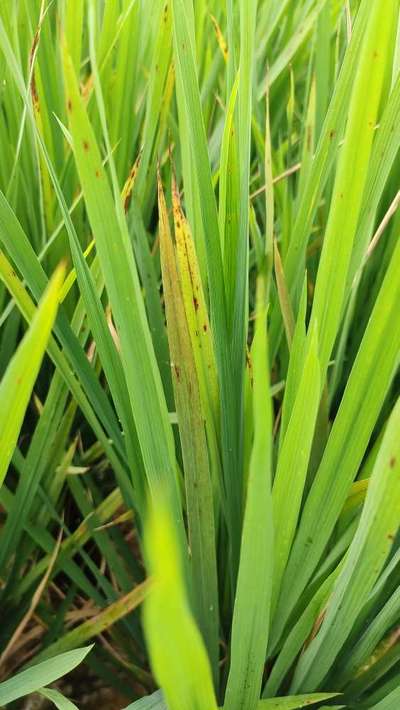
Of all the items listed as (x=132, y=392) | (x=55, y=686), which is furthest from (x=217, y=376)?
(x=55, y=686)

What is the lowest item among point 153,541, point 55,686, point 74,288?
point 55,686

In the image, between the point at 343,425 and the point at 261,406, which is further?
the point at 343,425

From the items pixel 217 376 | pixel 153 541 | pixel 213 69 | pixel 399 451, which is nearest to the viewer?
pixel 153 541

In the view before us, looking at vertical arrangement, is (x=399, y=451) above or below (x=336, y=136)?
below

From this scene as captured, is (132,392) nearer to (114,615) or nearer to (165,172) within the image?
(114,615)

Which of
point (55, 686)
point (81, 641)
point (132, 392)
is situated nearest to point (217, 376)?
point (132, 392)

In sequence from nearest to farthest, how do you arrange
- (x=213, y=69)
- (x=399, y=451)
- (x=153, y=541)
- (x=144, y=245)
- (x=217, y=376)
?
(x=153, y=541), (x=399, y=451), (x=217, y=376), (x=144, y=245), (x=213, y=69)
